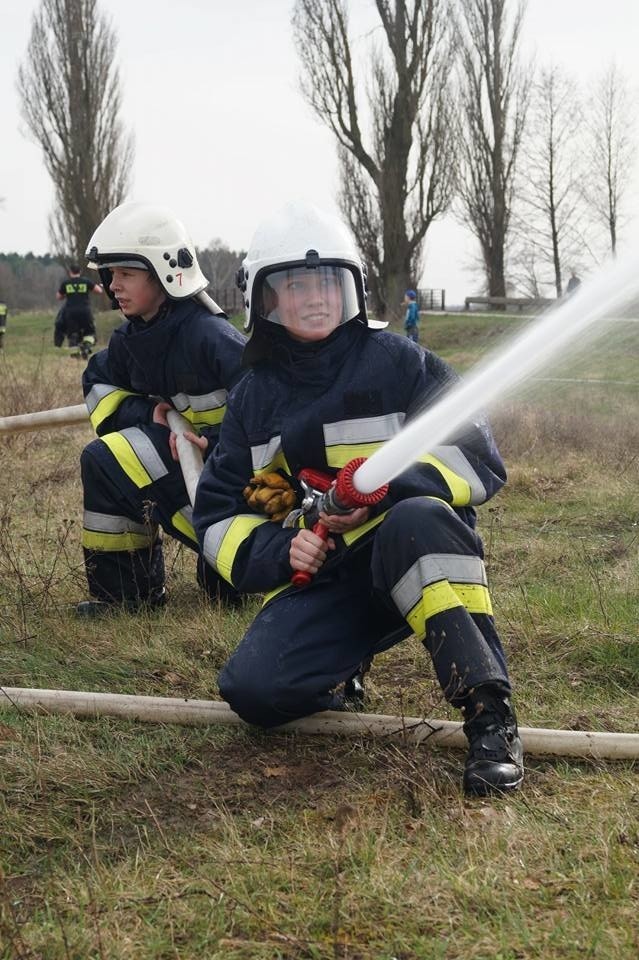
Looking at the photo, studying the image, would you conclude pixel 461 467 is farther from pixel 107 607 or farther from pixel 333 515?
pixel 107 607

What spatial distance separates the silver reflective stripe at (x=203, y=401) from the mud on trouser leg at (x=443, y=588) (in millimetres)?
1820

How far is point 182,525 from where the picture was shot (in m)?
4.69

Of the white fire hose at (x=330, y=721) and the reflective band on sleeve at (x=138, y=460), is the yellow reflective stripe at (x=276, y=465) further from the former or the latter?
the reflective band on sleeve at (x=138, y=460)

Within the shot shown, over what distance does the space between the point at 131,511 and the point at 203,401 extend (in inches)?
22.8

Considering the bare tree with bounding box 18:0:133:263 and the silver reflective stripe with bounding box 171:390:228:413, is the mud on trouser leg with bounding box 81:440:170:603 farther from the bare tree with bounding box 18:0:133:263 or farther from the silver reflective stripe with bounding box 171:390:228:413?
the bare tree with bounding box 18:0:133:263

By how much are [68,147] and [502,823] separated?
3125 centimetres

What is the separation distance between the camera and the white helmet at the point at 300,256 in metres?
3.34

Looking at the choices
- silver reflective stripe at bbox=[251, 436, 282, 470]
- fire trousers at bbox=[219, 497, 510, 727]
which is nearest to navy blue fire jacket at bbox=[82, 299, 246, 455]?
silver reflective stripe at bbox=[251, 436, 282, 470]

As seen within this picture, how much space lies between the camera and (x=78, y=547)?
236 inches

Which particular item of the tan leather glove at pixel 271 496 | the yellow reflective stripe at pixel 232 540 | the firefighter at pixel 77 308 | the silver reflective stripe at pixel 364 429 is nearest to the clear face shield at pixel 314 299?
the silver reflective stripe at pixel 364 429

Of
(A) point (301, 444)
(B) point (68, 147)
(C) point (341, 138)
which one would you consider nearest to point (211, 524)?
(A) point (301, 444)

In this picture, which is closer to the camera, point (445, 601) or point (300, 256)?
point (445, 601)

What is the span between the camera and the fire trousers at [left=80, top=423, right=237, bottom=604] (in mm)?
4652

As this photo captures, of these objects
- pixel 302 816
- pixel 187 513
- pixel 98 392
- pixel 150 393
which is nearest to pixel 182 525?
pixel 187 513
